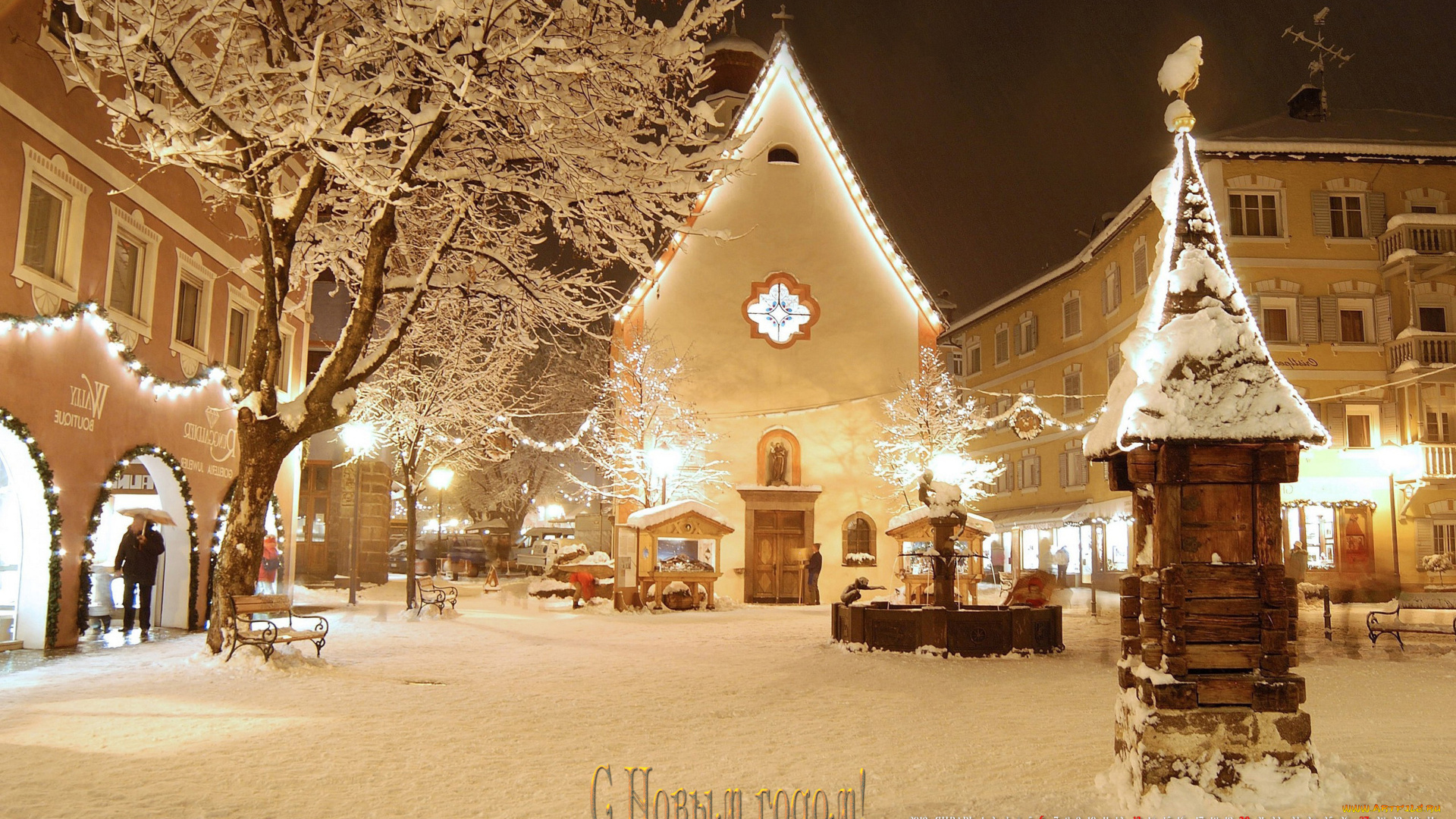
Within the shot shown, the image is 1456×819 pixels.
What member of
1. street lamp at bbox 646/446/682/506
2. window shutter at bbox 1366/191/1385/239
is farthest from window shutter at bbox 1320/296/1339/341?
street lamp at bbox 646/446/682/506

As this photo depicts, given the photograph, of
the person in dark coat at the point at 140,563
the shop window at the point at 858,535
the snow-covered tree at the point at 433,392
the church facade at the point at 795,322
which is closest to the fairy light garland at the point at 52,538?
the person in dark coat at the point at 140,563

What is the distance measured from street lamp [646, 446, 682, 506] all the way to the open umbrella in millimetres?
12008

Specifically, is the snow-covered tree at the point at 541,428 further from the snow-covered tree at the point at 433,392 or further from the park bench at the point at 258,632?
the park bench at the point at 258,632

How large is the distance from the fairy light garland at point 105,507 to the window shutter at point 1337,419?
1132 inches

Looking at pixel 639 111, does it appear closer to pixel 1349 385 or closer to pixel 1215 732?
pixel 1215 732

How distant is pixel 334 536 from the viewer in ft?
115

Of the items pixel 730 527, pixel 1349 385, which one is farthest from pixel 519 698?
pixel 1349 385

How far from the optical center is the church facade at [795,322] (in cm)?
2900

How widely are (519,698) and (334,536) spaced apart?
26516mm

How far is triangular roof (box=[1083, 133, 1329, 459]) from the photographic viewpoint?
6.47 metres

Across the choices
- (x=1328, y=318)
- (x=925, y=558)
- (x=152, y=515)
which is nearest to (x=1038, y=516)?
(x=1328, y=318)

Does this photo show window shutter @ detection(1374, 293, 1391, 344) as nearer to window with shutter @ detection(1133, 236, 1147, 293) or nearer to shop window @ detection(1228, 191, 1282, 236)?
shop window @ detection(1228, 191, 1282, 236)

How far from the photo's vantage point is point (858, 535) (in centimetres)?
2900

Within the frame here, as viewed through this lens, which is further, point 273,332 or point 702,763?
point 273,332
